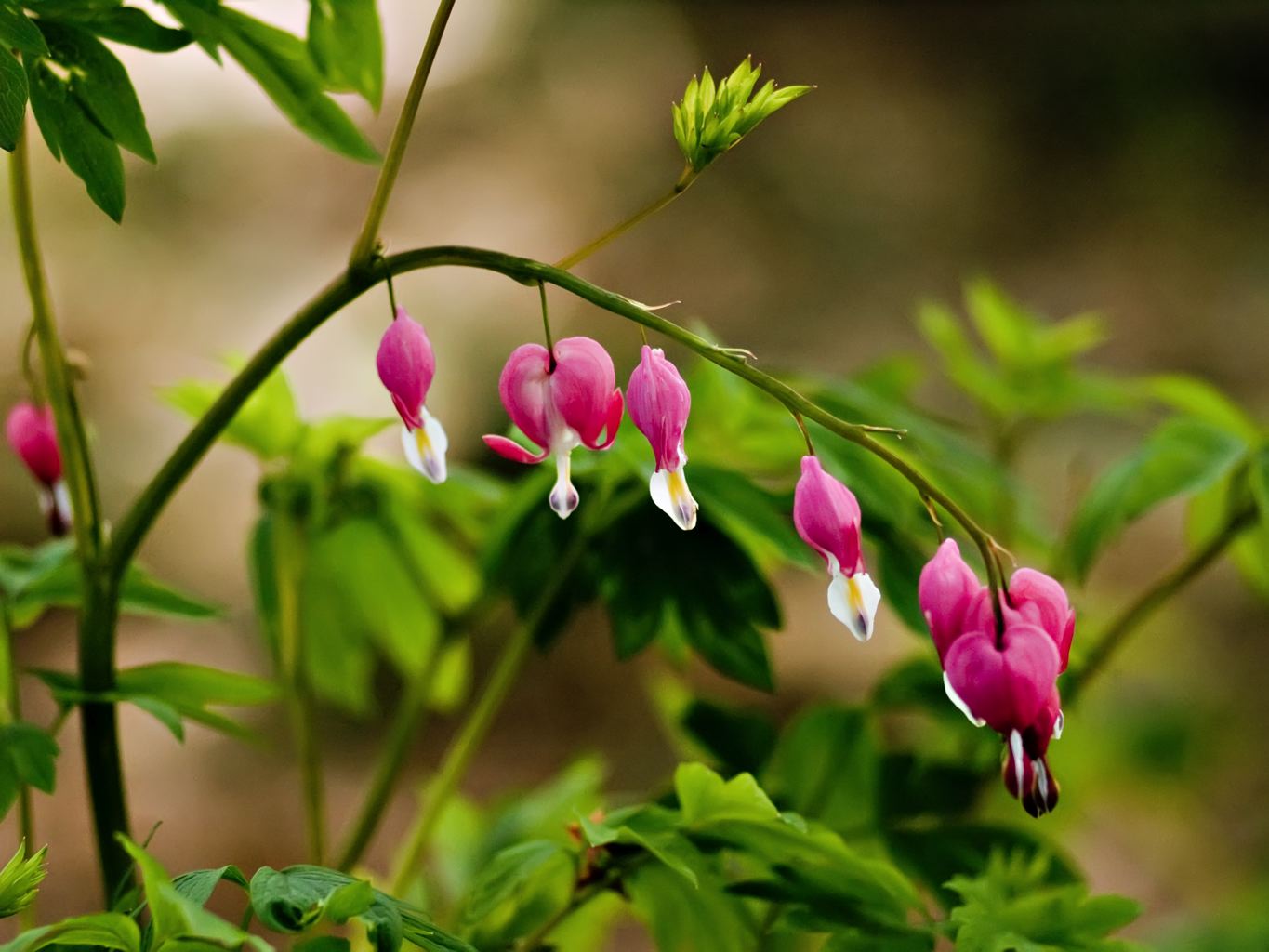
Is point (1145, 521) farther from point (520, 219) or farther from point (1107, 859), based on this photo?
point (520, 219)

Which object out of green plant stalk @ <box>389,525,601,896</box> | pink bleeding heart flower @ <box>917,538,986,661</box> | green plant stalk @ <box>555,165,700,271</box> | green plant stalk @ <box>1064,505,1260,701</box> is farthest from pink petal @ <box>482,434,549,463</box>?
green plant stalk @ <box>1064,505,1260,701</box>

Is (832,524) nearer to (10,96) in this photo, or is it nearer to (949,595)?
(949,595)

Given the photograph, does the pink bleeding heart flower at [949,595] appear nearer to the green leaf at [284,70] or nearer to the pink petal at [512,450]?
the pink petal at [512,450]

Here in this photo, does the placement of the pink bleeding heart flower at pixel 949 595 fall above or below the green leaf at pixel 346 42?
below

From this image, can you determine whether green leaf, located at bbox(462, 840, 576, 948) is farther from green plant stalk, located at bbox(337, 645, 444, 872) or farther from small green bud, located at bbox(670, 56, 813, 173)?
small green bud, located at bbox(670, 56, 813, 173)

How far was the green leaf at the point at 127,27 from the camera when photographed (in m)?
0.78

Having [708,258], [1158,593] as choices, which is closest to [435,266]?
[1158,593]

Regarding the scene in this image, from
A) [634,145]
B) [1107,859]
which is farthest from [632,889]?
[634,145]

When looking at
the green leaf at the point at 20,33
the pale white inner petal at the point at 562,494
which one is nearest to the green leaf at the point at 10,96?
the green leaf at the point at 20,33

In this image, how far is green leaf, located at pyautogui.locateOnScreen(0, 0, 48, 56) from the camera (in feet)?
2.28

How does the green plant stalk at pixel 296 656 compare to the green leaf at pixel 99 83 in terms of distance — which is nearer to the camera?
the green leaf at pixel 99 83

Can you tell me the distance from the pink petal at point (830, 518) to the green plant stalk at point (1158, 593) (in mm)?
556

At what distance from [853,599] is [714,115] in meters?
0.29

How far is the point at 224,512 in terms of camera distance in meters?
4.13
